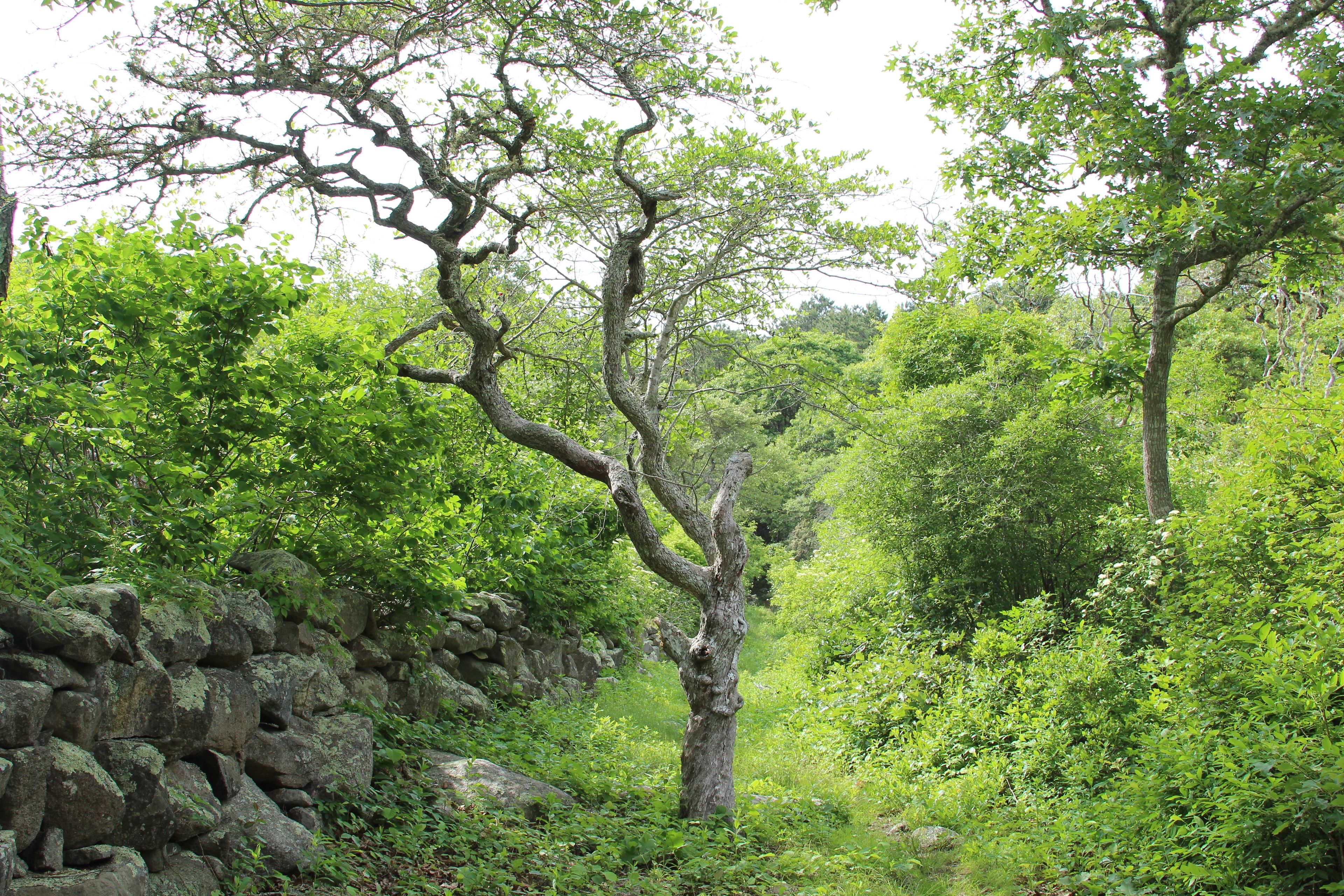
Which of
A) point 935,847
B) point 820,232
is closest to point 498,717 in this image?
point 935,847

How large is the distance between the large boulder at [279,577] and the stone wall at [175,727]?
0.5 inches

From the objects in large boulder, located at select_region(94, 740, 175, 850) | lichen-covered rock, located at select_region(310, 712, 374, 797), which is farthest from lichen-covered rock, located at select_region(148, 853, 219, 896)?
lichen-covered rock, located at select_region(310, 712, 374, 797)

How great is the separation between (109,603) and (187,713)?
748mm

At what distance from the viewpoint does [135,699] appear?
3.81 metres

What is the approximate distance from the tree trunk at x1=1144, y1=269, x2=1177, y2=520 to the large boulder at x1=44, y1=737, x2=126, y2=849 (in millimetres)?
8841

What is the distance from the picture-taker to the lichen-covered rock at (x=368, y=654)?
670 centimetres

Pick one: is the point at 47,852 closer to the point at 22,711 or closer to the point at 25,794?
the point at 25,794

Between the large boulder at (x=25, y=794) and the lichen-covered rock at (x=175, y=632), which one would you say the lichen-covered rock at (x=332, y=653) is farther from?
the large boulder at (x=25, y=794)

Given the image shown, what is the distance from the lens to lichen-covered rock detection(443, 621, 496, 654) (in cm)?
880

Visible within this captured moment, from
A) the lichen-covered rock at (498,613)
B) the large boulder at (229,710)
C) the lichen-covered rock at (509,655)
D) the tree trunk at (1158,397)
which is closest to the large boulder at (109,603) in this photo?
the large boulder at (229,710)

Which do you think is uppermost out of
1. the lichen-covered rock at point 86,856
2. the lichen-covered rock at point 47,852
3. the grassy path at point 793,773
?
the lichen-covered rock at point 47,852

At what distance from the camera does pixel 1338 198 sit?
21.9ft

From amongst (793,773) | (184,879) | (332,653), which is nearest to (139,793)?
(184,879)

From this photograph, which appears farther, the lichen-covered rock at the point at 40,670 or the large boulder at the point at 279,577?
the large boulder at the point at 279,577
